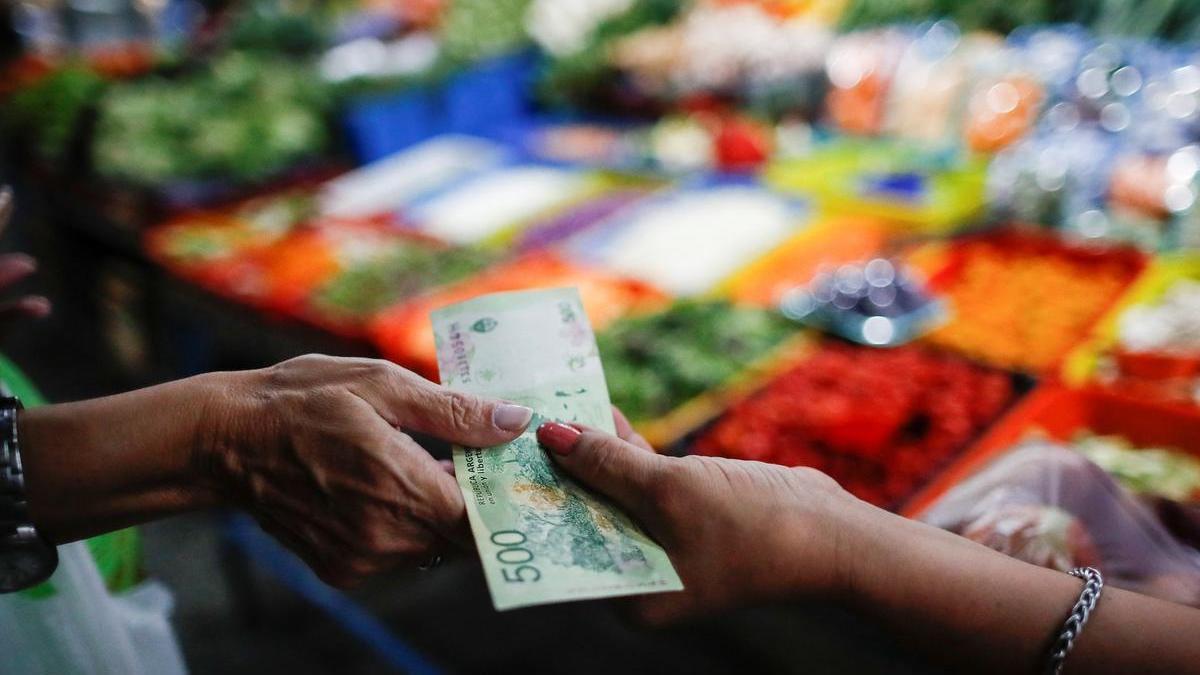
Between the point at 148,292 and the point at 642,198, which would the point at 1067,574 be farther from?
the point at 148,292

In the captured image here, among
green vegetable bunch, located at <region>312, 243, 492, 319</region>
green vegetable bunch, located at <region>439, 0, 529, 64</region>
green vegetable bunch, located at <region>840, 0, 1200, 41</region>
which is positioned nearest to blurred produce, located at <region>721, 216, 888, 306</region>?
green vegetable bunch, located at <region>312, 243, 492, 319</region>

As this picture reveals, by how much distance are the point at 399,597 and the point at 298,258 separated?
1.38 m

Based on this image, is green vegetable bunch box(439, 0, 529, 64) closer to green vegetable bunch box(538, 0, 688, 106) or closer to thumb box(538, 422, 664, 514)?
green vegetable bunch box(538, 0, 688, 106)

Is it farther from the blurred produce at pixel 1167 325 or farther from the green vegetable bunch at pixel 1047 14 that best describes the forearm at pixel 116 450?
the green vegetable bunch at pixel 1047 14

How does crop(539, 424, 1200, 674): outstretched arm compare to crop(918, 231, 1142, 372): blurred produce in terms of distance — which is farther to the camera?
crop(918, 231, 1142, 372): blurred produce

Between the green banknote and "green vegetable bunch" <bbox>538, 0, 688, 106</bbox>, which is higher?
"green vegetable bunch" <bbox>538, 0, 688, 106</bbox>

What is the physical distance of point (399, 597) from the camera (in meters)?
3.23

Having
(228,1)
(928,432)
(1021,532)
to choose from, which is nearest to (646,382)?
(928,432)

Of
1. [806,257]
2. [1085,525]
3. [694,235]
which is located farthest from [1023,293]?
[1085,525]

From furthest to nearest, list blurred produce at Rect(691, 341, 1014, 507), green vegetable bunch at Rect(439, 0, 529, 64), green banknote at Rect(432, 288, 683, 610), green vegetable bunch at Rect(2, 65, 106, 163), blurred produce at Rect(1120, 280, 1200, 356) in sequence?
green vegetable bunch at Rect(439, 0, 529, 64) < green vegetable bunch at Rect(2, 65, 106, 163) < blurred produce at Rect(1120, 280, 1200, 356) < blurred produce at Rect(691, 341, 1014, 507) < green banknote at Rect(432, 288, 683, 610)

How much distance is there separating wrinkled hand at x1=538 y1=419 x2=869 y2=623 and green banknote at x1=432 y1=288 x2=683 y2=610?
0.11 feet

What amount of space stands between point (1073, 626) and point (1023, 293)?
1880mm

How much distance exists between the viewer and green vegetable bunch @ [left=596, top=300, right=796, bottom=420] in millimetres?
2094

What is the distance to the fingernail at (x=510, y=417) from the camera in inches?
40.8
